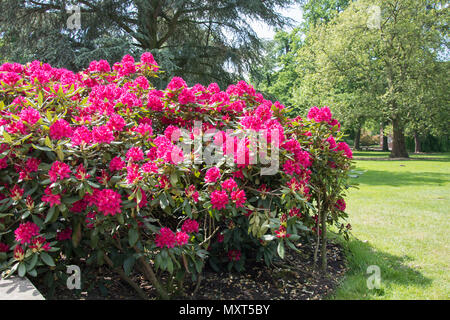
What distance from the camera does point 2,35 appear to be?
9.15 meters

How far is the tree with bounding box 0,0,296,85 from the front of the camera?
26.9ft

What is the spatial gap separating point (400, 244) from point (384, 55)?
52.2 feet

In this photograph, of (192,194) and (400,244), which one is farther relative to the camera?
(400,244)

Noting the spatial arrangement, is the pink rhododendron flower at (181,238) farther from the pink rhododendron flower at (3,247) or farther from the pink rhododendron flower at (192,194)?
the pink rhododendron flower at (3,247)

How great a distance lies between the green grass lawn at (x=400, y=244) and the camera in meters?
2.71

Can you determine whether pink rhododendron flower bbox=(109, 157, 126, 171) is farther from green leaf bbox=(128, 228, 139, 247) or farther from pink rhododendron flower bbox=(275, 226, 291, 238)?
pink rhododendron flower bbox=(275, 226, 291, 238)

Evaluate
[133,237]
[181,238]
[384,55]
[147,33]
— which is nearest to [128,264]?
[133,237]

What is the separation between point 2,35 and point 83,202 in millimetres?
9614

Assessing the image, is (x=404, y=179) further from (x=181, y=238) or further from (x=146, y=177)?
(x=146, y=177)

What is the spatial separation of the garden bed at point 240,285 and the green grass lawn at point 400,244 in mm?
217

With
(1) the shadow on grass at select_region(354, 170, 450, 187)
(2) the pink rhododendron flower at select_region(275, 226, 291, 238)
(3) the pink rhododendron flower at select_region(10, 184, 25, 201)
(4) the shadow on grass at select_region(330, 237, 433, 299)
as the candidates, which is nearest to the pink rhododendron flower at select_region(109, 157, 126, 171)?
(3) the pink rhododendron flower at select_region(10, 184, 25, 201)

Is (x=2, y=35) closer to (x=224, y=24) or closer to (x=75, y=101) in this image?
(x=224, y=24)

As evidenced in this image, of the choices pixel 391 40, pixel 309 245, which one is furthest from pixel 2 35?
pixel 391 40

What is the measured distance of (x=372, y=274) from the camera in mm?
2914
